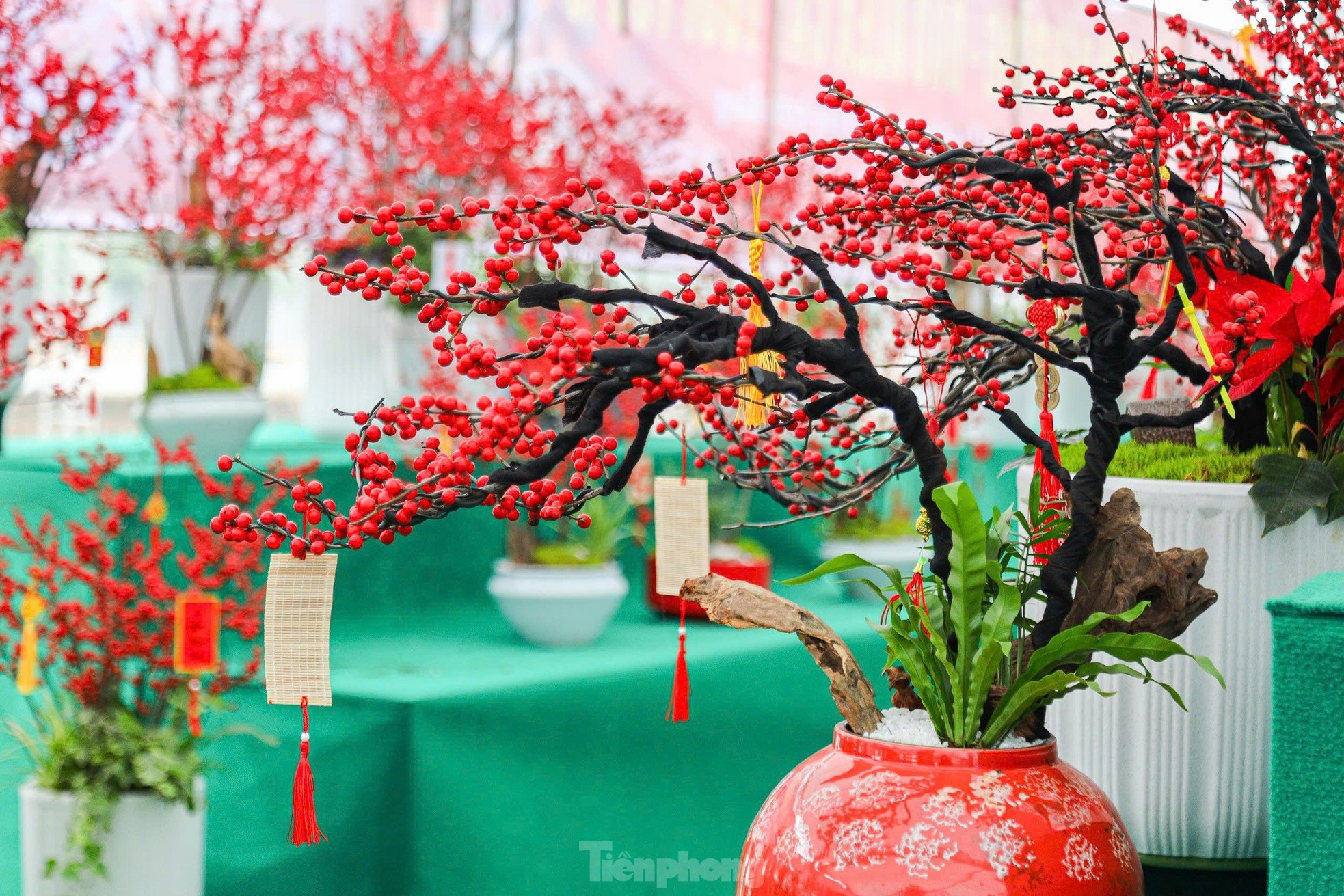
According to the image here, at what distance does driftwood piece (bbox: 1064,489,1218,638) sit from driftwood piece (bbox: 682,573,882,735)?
0.13 m

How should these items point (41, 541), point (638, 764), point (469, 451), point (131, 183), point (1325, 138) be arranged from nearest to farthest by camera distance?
point (469, 451), point (1325, 138), point (41, 541), point (638, 764), point (131, 183)

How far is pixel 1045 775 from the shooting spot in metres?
0.62

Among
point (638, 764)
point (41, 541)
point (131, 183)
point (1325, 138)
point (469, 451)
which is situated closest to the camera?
point (469, 451)

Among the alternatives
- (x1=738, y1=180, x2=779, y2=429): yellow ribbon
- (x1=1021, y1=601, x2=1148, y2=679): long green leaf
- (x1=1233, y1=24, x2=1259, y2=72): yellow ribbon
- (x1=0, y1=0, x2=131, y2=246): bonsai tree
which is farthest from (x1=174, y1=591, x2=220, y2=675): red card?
(x1=1233, y1=24, x2=1259, y2=72): yellow ribbon

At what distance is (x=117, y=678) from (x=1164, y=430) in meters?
1.30

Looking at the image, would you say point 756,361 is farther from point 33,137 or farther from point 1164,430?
point 33,137

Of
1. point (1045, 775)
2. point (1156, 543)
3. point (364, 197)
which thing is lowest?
point (1045, 775)

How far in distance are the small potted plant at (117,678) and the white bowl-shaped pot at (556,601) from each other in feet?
1.29

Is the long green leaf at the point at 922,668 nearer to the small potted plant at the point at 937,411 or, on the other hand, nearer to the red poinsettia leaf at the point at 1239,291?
the small potted plant at the point at 937,411

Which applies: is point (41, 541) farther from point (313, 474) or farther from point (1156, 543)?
point (1156, 543)

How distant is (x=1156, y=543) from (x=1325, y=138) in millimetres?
291

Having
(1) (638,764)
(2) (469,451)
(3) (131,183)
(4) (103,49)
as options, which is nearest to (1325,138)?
(2) (469,451)

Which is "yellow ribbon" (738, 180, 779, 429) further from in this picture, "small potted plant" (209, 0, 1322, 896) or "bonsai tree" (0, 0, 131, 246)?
"bonsai tree" (0, 0, 131, 246)

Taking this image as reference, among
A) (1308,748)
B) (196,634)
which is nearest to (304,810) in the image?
(1308,748)
